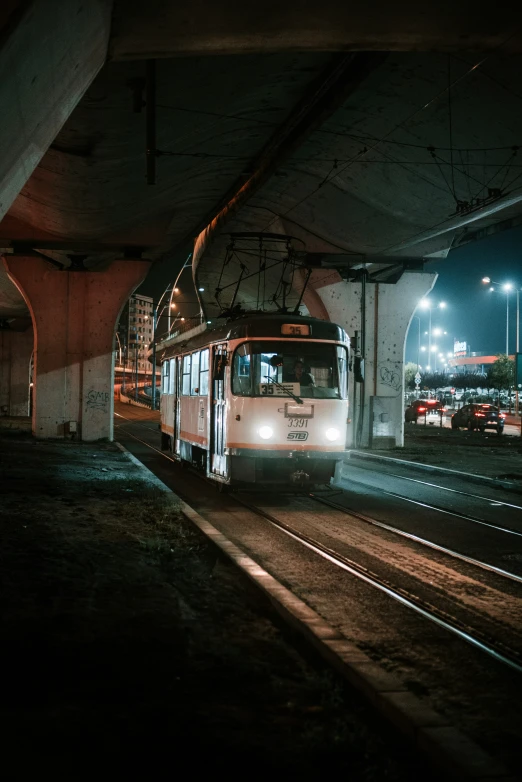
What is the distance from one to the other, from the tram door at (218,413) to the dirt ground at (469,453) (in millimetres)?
7536

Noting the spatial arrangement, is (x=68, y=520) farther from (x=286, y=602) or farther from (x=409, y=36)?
(x=409, y=36)

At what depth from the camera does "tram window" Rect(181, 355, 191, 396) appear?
59.5 ft

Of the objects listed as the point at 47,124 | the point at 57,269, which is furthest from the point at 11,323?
the point at 47,124

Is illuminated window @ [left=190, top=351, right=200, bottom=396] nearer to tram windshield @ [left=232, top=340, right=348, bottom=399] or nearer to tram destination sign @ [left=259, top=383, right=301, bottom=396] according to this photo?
tram windshield @ [left=232, top=340, right=348, bottom=399]

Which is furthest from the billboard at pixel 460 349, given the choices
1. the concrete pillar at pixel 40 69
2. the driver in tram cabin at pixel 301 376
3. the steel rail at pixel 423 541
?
the concrete pillar at pixel 40 69

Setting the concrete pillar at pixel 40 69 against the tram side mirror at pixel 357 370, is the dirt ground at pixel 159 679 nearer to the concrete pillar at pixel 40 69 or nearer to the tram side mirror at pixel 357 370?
the concrete pillar at pixel 40 69

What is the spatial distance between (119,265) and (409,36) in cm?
2154

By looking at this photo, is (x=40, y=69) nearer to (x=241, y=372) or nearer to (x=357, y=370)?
(x=241, y=372)

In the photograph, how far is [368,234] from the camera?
2266cm

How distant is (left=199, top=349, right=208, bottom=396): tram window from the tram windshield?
2036 mm

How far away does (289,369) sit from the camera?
547 inches

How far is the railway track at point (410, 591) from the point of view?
5640 millimetres

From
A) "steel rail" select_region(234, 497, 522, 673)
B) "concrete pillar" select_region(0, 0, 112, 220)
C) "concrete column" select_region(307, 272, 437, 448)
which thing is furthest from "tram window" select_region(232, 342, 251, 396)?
"concrete column" select_region(307, 272, 437, 448)

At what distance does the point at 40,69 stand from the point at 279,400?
816 centimetres
